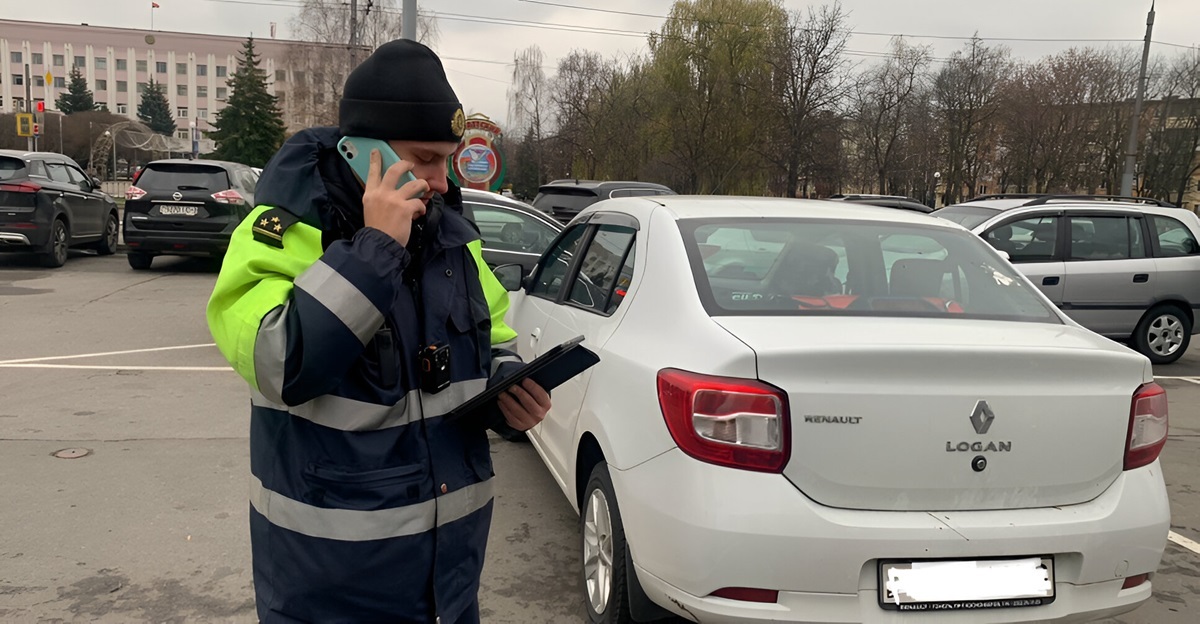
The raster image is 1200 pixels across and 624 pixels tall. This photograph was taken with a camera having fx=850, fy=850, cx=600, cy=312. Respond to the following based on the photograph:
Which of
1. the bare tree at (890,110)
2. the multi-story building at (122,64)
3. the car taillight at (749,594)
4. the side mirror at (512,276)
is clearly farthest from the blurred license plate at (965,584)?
the multi-story building at (122,64)

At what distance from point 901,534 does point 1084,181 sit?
5386 centimetres

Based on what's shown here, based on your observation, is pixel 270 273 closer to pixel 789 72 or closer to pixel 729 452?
pixel 729 452

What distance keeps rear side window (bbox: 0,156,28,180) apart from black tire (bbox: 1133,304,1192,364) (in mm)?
14761

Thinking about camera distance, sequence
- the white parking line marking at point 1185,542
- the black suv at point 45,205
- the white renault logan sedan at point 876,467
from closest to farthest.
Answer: the white renault logan sedan at point 876,467 → the white parking line marking at point 1185,542 → the black suv at point 45,205

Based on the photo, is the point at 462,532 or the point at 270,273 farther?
the point at 462,532

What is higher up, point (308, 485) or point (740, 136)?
point (740, 136)

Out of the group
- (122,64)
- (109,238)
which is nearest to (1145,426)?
(109,238)

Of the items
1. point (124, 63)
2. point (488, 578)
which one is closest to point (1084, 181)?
point (488, 578)

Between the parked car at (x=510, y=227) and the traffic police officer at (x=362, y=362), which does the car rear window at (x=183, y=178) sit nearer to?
the parked car at (x=510, y=227)

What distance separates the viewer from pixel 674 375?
8.46 ft

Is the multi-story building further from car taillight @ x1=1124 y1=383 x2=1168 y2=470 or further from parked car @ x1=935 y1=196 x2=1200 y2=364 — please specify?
car taillight @ x1=1124 y1=383 x2=1168 y2=470

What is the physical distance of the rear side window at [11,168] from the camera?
12.3 metres

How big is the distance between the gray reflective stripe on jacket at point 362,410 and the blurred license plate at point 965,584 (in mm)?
1509

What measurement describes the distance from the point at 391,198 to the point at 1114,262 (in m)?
9.52
